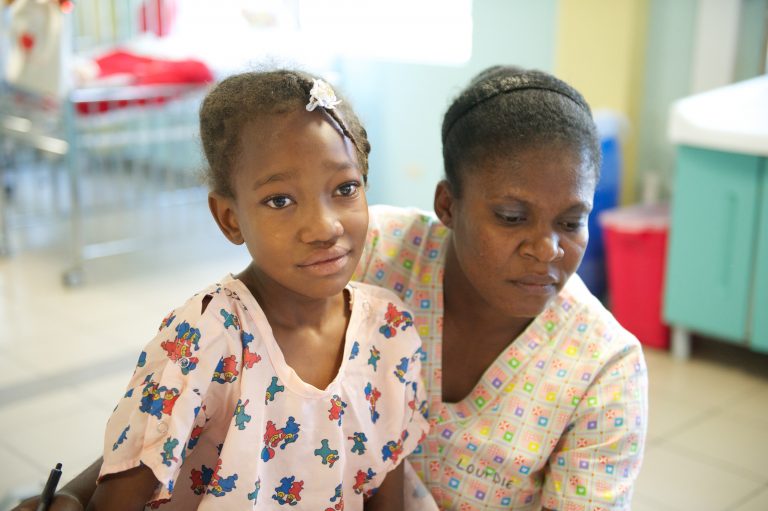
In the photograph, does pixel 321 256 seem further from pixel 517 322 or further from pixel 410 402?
pixel 517 322

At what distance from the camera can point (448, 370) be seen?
4.55 ft

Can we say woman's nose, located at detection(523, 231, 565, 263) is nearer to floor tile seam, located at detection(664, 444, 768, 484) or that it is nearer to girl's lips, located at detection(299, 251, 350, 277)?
girl's lips, located at detection(299, 251, 350, 277)

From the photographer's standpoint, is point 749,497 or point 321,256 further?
point 749,497

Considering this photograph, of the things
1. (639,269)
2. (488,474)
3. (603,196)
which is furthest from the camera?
(603,196)

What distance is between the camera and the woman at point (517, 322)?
1.22 metres

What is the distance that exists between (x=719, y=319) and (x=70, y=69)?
2285 millimetres

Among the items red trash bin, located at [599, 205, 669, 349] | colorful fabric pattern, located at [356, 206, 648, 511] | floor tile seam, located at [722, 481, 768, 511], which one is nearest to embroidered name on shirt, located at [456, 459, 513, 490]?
colorful fabric pattern, located at [356, 206, 648, 511]

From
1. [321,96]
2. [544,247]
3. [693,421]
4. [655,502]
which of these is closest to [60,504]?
[321,96]

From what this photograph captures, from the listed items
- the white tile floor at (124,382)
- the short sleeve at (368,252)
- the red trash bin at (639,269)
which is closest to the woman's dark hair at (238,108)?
the short sleeve at (368,252)

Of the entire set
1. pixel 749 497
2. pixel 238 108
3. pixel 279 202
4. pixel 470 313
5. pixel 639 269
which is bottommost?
pixel 749 497

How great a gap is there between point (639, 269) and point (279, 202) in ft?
6.75

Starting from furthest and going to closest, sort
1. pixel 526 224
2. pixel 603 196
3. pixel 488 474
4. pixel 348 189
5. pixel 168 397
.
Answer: pixel 603 196
pixel 488 474
pixel 526 224
pixel 348 189
pixel 168 397

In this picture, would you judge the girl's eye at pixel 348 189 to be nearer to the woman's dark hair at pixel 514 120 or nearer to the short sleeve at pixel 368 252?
the woman's dark hair at pixel 514 120

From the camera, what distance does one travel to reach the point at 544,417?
1.30 meters
